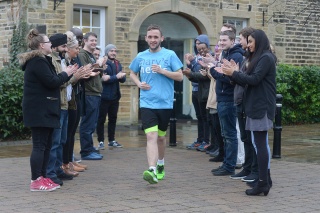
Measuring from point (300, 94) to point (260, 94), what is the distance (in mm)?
11497

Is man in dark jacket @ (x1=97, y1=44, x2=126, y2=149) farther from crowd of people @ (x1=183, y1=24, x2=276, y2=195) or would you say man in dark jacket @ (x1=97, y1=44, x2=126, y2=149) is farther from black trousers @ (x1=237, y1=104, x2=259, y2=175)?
black trousers @ (x1=237, y1=104, x2=259, y2=175)

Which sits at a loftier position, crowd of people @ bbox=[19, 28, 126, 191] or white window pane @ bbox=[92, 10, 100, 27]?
white window pane @ bbox=[92, 10, 100, 27]

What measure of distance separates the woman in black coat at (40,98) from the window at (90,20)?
8833 millimetres

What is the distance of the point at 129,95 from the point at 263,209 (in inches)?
422

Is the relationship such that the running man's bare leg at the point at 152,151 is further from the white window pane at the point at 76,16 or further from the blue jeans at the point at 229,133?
the white window pane at the point at 76,16

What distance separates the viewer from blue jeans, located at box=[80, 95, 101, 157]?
1090cm

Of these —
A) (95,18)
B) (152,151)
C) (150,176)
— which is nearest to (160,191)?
(150,176)

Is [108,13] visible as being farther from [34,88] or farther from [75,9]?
[34,88]

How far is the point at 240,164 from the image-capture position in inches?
405

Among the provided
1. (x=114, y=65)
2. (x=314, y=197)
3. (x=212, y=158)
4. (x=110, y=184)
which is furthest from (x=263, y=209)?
(x=114, y=65)

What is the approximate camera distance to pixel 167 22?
19219 mm

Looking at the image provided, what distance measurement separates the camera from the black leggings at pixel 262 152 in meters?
8.02

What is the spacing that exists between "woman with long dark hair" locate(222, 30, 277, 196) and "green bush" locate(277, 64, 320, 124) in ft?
34.4

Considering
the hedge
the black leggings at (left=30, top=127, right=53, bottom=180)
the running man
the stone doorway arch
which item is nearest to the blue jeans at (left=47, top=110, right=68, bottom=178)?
the black leggings at (left=30, top=127, right=53, bottom=180)
